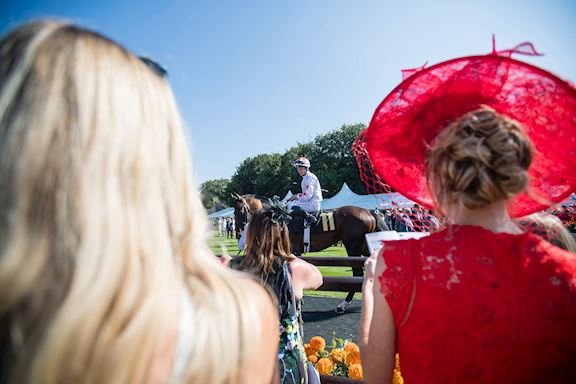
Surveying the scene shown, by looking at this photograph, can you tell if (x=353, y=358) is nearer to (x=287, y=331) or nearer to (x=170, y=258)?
(x=287, y=331)

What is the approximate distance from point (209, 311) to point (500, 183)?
88 cm

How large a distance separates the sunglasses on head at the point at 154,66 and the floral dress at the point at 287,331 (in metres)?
1.76

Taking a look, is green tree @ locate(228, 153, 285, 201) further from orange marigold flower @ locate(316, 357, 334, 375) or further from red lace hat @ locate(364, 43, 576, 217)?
red lace hat @ locate(364, 43, 576, 217)

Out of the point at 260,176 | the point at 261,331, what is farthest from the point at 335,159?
the point at 261,331

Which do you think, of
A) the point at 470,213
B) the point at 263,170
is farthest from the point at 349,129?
the point at 470,213

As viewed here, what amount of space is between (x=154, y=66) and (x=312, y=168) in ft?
152

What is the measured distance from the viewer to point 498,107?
125 cm

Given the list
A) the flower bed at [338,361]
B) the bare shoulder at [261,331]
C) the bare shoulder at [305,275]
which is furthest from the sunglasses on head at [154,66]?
the flower bed at [338,361]

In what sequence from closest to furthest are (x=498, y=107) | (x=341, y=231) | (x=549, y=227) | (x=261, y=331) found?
1. (x=261, y=331)
2. (x=498, y=107)
3. (x=549, y=227)
4. (x=341, y=231)

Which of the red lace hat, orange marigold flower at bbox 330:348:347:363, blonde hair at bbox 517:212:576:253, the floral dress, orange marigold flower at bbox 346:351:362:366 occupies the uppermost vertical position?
the red lace hat

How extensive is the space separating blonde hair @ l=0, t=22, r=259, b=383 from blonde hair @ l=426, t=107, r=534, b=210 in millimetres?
736

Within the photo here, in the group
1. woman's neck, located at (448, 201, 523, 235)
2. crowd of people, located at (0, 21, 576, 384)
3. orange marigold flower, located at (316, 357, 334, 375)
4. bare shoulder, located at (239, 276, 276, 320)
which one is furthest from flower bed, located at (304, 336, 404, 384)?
bare shoulder, located at (239, 276, 276, 320)

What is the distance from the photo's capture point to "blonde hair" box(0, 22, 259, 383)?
60 centimetres

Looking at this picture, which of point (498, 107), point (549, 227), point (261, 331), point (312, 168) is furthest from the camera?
point (312, 168)
